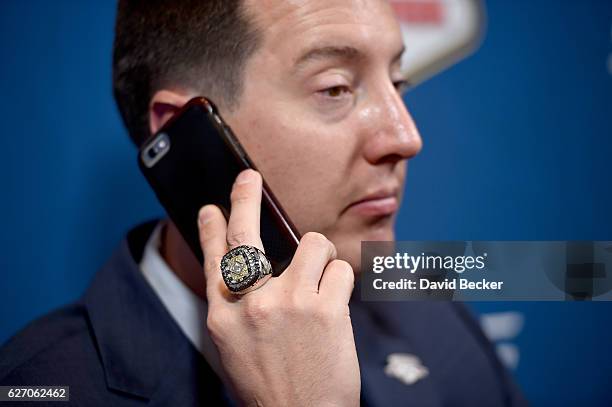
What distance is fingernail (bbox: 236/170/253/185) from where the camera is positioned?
2.40ft

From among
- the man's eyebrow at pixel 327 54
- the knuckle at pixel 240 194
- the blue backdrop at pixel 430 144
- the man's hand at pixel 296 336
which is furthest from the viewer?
the blue backdrop at pixel 430 144

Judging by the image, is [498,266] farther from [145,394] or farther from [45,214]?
[45,214]

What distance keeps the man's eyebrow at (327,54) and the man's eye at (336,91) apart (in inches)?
1.7

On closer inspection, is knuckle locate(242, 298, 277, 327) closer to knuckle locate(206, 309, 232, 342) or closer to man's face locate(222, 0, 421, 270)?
knuckle locate(206, 309, 232, 342)

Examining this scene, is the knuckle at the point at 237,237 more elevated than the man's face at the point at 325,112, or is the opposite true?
the man's face at the point at 325,112

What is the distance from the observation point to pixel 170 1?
2.97 ft

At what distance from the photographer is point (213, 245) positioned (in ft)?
2.32

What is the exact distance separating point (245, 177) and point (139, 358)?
0.32m

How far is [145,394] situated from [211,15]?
0.59 meters

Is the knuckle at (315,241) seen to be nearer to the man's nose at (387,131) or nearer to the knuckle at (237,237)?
the knuckle at (237,237)

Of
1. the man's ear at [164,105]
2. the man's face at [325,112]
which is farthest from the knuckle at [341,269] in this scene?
the man's ear at [164,105]

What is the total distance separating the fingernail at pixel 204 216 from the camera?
75 cm

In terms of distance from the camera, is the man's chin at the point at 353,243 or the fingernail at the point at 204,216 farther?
the man's chin at the point at 353,243

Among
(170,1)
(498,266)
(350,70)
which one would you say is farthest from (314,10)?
(498,266)
